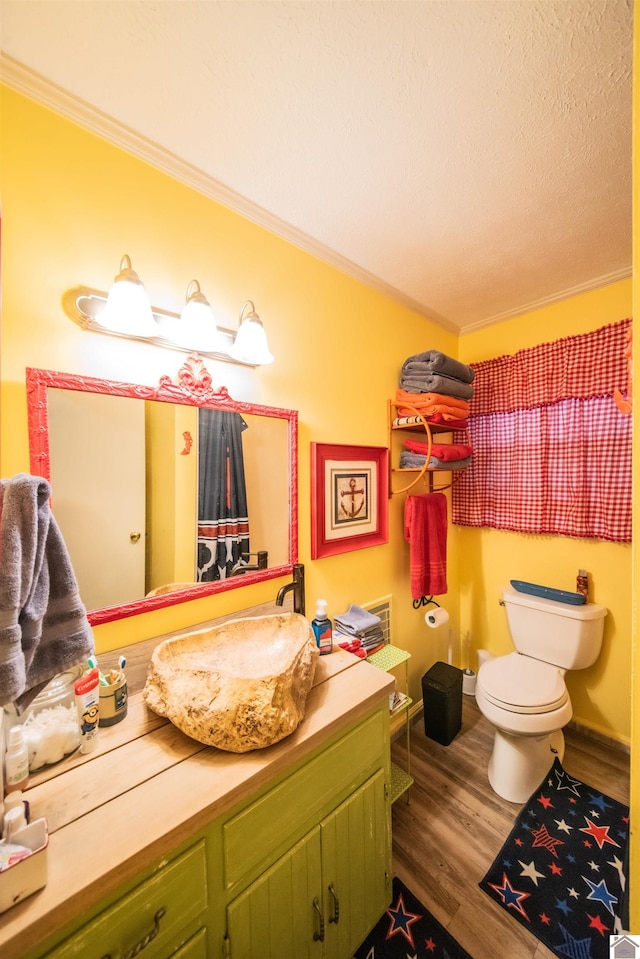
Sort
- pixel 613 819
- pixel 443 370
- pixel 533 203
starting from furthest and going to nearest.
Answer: pixel 443 370 → pixel 613 819 → pixel 533 203

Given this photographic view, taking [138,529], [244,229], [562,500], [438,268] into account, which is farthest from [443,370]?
[138,529]

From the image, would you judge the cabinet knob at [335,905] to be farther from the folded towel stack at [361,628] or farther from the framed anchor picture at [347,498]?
the framed anchor picture at [347,498]

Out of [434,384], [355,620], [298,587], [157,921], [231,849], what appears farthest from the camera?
[434,384]

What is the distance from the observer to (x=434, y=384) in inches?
70.0

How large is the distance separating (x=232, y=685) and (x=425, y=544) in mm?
1339

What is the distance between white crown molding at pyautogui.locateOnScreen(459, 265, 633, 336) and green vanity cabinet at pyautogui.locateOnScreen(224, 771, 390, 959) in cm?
239

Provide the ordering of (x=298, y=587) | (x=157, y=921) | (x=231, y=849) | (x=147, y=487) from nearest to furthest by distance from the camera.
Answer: (x=157, y=921), (x=231, y=849), (x=147, y=487), (x=298, y=587)

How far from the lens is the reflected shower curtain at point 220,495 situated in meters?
1.18

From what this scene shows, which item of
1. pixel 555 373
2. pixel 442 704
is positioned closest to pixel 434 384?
pixel 555 373

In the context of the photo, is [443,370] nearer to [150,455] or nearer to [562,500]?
[562,500]

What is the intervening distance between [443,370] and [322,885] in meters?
2.01

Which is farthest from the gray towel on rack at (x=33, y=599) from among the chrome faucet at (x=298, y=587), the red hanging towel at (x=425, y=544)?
the red hanging towel at (x=425, y=544)

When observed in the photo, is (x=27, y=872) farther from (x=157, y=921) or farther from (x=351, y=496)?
(x=351, y=496)

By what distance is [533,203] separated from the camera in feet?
4.23
